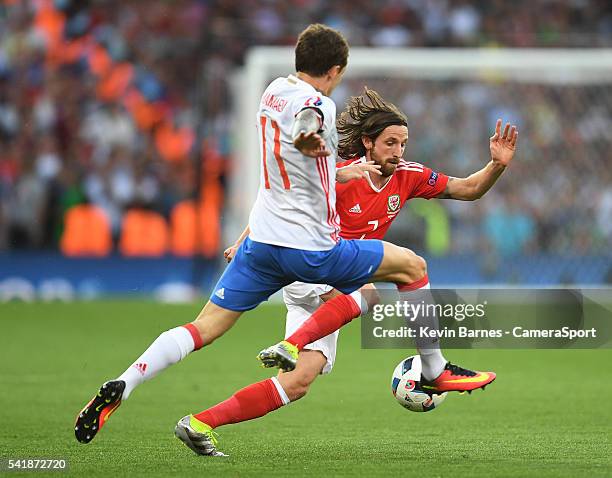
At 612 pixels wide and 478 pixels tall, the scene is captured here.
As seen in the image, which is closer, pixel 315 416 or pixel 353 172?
pixel 353 172

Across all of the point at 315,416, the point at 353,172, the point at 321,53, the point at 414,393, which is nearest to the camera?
the point at 321,53

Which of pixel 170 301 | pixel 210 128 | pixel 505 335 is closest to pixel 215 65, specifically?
pixel 210 128

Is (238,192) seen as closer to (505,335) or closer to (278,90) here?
(505,335)

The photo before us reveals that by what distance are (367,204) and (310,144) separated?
134 cm

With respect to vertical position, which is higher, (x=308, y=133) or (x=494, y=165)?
(x=308, y=133)

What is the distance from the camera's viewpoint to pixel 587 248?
18.3 metres

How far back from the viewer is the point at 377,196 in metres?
7.43

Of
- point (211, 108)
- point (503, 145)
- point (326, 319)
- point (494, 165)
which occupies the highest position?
point (503, 145)

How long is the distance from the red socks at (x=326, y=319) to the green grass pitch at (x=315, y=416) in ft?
2.22

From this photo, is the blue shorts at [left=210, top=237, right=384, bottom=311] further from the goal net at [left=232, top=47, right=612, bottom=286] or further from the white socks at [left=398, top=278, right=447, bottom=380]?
the goal net at [left=232, top=47, right=612, bottom=286]

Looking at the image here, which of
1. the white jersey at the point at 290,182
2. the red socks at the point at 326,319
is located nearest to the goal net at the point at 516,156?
the red socks at the point at 326,319

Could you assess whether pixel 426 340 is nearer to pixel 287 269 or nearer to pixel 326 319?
pixel 326 319

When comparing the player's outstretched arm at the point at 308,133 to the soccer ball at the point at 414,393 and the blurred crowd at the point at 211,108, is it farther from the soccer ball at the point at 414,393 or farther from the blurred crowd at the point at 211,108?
the blurred crowd at the point at 211,108

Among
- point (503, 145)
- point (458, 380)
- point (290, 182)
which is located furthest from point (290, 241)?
point (503, 145)
